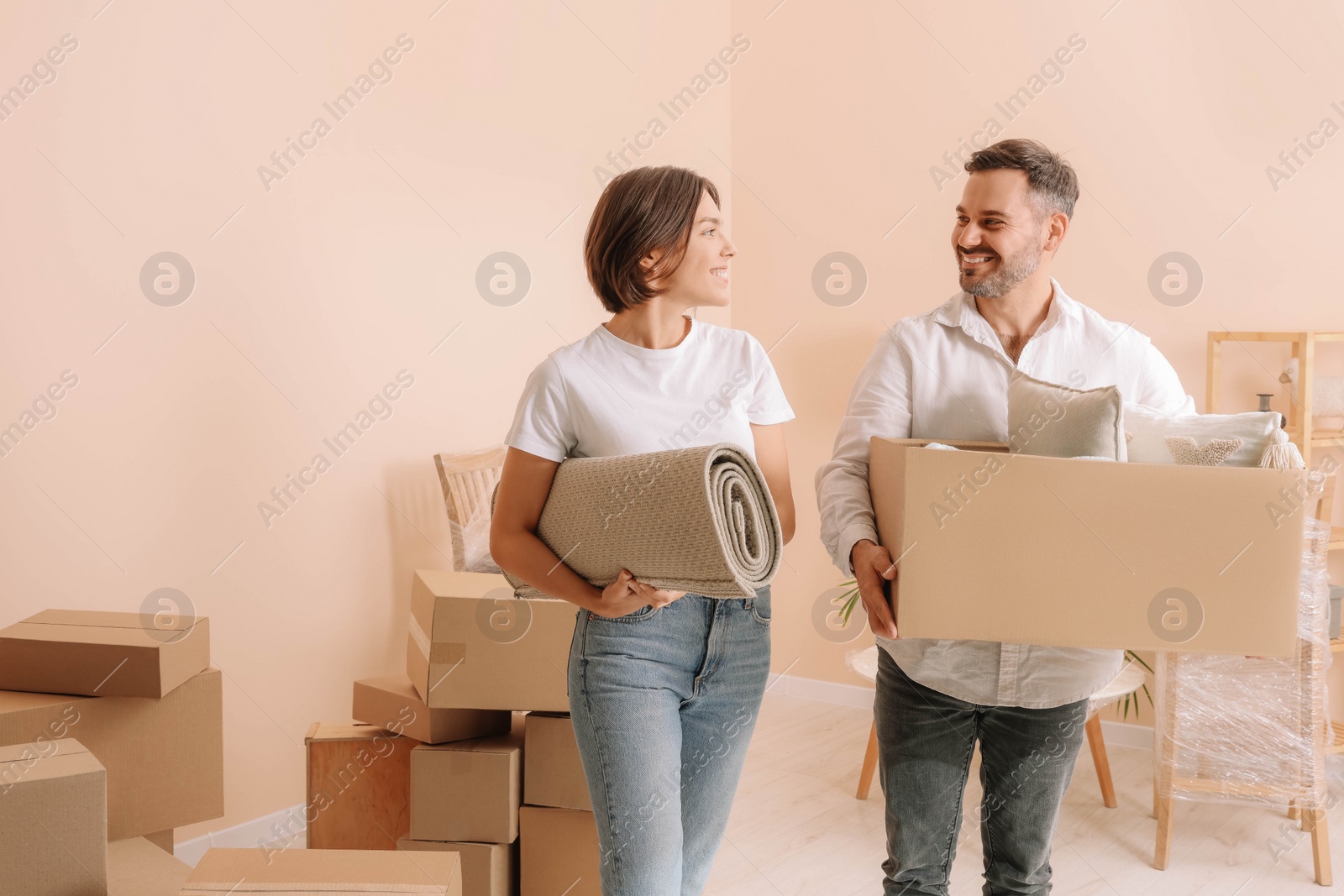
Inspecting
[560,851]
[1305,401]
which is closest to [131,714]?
[560,851]

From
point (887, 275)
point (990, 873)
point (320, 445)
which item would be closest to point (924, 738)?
point (990, 873)

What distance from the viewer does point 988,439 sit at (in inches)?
61.3

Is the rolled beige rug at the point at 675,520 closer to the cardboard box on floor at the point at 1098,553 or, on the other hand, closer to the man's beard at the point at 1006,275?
the cardboard box on floor at the point at 1098,553

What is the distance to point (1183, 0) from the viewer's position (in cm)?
325

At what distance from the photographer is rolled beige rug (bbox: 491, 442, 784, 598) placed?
1180mm

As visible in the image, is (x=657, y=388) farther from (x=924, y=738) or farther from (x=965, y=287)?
(x=924, y=738)

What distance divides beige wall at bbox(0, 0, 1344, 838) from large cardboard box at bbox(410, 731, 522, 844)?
779mm

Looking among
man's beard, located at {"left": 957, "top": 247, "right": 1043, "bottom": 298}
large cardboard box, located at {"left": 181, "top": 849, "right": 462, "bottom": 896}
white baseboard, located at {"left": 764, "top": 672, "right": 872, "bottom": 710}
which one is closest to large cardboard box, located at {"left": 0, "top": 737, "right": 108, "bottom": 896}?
large cardboard box, located at {"left": 181, "top": 849, "right": 462, "bottom": 896}

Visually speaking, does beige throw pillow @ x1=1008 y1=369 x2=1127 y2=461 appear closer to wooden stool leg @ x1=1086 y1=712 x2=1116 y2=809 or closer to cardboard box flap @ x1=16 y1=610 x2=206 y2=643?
cardboard box flap @ x1=16 y1=610 x2=206 y2=643

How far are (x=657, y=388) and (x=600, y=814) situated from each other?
1.87ft

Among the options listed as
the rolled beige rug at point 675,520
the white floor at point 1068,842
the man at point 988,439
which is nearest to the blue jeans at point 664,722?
the rolled beige rug at point 675,520

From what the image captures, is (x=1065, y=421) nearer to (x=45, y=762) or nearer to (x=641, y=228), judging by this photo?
(x=641, y=228)

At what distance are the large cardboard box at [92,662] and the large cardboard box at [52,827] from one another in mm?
386

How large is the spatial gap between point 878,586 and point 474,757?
105 centimetres
